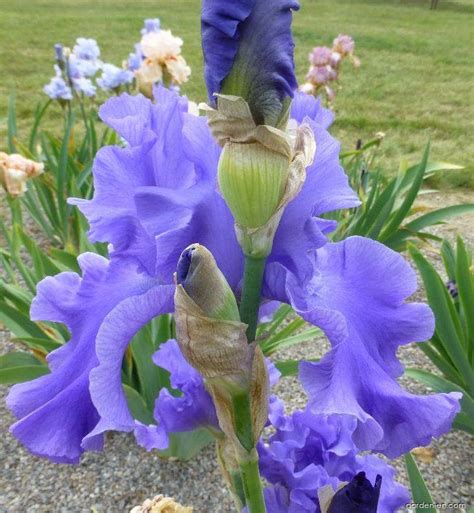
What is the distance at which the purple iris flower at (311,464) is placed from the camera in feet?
2.53

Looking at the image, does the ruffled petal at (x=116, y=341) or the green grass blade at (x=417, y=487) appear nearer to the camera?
the ruffled petal at (x=116, y=341)

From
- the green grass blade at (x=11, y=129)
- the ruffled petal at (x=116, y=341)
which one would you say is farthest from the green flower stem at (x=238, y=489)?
the green grass blade at (x=11, y=129)

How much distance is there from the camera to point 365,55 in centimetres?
834

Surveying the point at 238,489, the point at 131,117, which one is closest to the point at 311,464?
the point at 238,489

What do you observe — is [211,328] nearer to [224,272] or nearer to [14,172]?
[224,272]

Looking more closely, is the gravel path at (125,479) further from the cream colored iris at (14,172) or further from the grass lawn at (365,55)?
the grass lawn at (365,55)

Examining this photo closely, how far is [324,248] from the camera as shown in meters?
0.60

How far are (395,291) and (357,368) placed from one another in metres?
0.08

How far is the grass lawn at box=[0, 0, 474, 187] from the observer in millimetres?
5250

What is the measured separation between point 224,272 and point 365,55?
8425 millimetres

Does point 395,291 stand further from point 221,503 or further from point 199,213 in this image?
point 221,503

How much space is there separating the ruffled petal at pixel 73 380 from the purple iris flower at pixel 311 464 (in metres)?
0.31

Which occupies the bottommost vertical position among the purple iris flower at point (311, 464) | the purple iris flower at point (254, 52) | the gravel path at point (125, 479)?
the gravel path at point (125, 479)

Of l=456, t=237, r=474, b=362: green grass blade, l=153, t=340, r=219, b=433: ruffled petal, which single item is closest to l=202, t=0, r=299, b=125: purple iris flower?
l=153, t=340, r=219, b=433: ruffled petal
